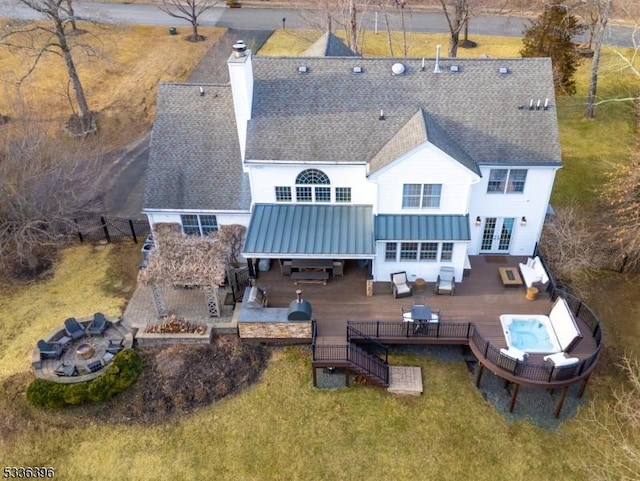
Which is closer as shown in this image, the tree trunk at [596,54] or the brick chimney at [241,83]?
the brick chimney at [241,83]

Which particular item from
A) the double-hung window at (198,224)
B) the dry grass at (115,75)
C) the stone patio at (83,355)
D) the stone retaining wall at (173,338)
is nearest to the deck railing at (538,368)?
the stone retaining wall at (173,338)

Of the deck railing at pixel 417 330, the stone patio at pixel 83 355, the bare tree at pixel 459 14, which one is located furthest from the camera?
the bare tree at pixel 459 14

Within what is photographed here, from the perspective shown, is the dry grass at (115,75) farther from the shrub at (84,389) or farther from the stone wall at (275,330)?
the stone wall at (275,330)

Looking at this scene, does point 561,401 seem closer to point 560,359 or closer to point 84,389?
point 560,359

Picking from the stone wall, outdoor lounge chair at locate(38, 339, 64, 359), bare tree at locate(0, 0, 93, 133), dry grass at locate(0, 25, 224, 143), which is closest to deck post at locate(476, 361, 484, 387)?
the stone wall

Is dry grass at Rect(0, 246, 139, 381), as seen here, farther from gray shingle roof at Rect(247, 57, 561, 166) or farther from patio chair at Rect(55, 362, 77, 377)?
gray shingle roof at Rect(247, 57, 561, 166)

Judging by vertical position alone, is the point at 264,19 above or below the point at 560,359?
above

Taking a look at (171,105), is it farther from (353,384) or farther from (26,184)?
(353,384)

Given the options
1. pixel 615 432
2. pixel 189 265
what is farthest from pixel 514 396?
pixel 189 265
